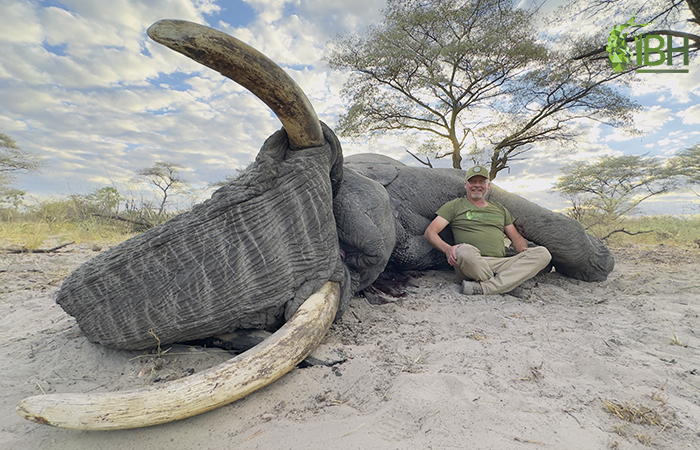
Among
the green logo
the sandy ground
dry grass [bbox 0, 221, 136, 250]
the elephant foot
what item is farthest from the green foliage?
dry grass [bbox 0, 221, 136, 250]

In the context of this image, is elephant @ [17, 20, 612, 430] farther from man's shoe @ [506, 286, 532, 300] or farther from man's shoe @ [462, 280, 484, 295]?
man's shoe @ [506, 286, 532, 300]

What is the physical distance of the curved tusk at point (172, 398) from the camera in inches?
51.2

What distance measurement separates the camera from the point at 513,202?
13.7ft

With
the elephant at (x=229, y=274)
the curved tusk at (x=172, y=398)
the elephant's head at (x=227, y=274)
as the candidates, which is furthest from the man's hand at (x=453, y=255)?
the curved tusk at (x=172, y=398)

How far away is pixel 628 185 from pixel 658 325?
14143 millimetres

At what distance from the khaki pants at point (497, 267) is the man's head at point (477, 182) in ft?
2.09

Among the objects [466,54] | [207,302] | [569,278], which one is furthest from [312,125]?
[466,54]

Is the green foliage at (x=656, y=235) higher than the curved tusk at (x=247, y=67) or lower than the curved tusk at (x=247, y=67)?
lower

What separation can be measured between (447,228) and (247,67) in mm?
3032

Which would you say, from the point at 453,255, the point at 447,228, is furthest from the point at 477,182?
the point at 453,255

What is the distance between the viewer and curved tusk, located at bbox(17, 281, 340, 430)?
4.26 ft

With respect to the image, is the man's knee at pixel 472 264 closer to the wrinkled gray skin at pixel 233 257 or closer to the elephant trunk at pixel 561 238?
the elephant trunk at pixel 561 238

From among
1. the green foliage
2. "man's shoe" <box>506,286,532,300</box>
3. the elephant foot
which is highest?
the elephant foot

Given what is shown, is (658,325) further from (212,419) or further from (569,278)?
(212,419)
